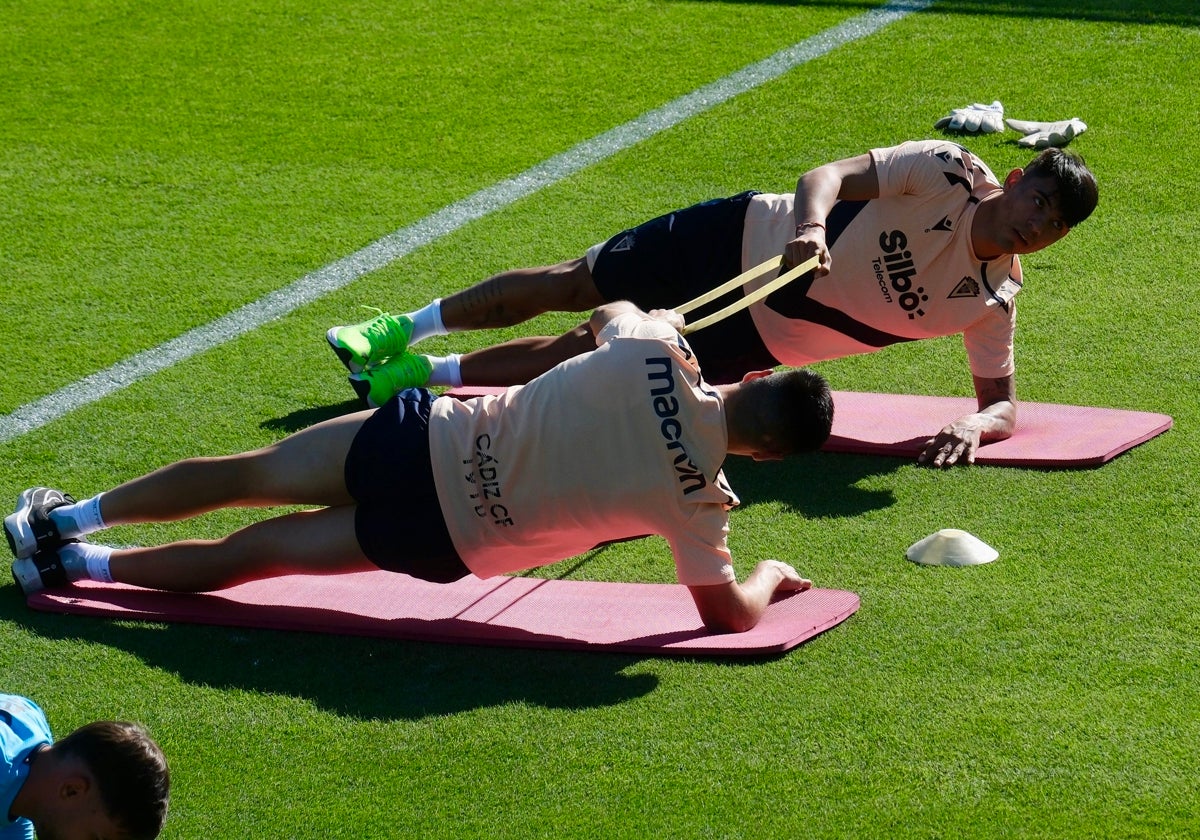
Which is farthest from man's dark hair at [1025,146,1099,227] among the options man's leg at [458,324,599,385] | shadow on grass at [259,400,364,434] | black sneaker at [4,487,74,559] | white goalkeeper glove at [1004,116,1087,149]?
black sneaker at [4,487,74,559]

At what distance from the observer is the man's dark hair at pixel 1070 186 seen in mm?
5016

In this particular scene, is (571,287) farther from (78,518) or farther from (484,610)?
(78,518)

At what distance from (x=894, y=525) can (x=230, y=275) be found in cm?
357

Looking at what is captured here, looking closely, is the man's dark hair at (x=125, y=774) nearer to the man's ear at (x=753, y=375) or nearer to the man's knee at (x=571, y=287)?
the man's ear at (x=753, y=375)

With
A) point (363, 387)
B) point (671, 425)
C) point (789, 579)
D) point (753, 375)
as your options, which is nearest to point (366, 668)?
point (671, 425)

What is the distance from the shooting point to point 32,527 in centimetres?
451

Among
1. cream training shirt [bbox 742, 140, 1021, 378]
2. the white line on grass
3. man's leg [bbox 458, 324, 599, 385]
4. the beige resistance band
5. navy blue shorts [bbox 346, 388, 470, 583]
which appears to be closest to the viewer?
navy blue shorts [bbox 346, 388, 470, 583]

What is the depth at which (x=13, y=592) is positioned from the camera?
457 centimetres

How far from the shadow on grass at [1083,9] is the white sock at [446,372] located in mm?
5595

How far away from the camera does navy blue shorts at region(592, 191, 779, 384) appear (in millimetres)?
5391

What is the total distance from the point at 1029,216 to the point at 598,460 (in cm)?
202

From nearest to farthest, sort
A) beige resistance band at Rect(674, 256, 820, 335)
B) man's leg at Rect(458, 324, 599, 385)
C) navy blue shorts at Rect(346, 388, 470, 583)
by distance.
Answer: navy blue shorts at Rect(346, 388, 470, 583) → beige resistance band at Rect(674, 256, 820, 335) → man's leg at Rect(458, 324, 599, 385)

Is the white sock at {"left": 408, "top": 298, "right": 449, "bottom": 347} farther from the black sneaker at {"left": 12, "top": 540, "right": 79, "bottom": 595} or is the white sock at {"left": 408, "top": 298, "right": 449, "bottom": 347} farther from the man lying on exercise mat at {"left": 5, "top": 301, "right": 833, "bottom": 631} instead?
the black sneaker at {"left": 12, "top": 540, "right": 79, "bottom": 595}

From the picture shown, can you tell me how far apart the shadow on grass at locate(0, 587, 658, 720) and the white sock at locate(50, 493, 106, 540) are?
29 centimetres
